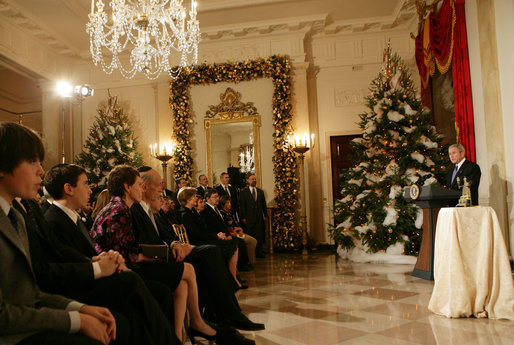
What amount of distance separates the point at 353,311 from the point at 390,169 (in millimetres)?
3674

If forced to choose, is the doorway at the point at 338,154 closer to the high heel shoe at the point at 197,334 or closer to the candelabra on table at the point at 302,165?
the candelabra on table at the point at 302,165

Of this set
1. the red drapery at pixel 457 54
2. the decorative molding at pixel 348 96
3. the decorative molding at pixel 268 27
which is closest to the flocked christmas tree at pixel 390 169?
the red drapery at pixel 457 54

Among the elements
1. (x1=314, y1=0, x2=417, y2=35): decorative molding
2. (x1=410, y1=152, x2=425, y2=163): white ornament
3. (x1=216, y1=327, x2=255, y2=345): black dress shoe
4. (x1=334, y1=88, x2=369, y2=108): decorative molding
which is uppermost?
(x1=314, y1=0, x2=417, y2=35): decorative molding

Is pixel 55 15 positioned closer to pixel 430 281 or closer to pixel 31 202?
pixel 31 202

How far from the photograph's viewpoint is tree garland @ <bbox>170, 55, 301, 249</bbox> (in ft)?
27.4

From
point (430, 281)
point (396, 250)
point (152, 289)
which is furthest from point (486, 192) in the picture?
point (152, 289)

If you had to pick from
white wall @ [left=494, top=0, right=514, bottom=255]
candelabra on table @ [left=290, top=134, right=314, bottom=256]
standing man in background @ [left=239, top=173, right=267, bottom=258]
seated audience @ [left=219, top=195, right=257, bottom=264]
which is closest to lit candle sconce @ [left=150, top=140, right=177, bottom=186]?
standing man in background @ [left=239, top=173, right=267, bottom=258]

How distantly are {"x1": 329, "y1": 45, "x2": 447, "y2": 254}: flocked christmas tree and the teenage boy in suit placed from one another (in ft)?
18.7

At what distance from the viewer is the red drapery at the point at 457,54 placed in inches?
243

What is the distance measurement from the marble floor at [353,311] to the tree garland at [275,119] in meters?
2.59

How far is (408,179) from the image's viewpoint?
655 centimetres

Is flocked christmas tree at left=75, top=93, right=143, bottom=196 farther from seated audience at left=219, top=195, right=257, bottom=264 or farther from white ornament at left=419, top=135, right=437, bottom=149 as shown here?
white ornament at left=419, top=135, right=437, bottom=149

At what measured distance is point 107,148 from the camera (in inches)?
332

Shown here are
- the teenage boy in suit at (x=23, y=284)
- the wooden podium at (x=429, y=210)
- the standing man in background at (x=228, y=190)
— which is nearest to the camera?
the teenage boy in suit at (x=23, y=284)
